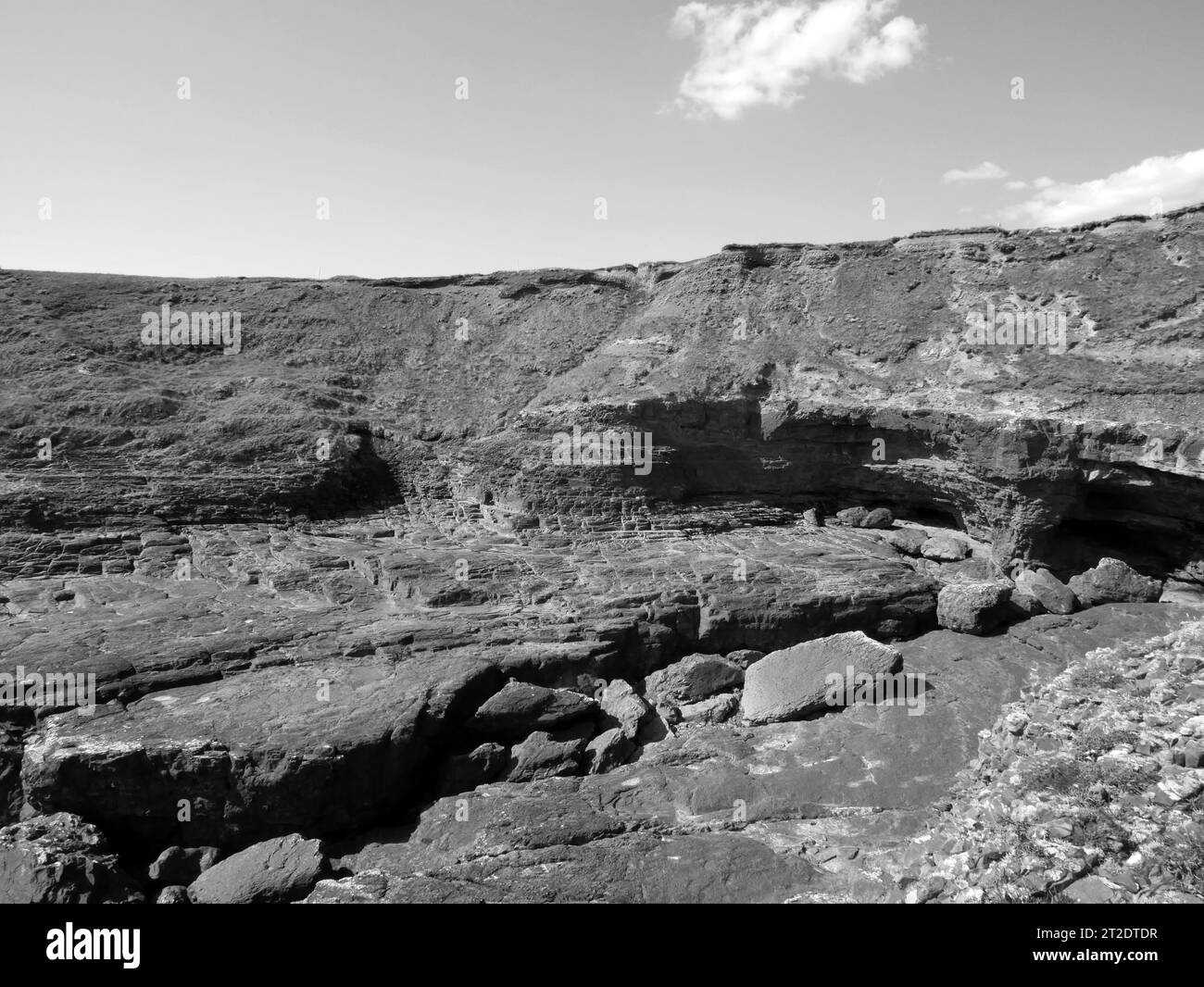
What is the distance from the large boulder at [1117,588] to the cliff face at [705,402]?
1.18m

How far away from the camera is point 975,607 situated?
1285cm

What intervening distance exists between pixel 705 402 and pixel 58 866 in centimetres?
1347

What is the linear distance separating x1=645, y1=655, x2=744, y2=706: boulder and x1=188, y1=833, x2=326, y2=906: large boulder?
5.26 meters

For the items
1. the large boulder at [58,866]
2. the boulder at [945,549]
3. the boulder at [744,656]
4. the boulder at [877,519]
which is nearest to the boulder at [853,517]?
the boulder at [877,519]

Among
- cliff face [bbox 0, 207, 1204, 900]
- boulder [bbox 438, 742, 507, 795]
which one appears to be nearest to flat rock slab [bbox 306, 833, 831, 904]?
cliff face [bbox 0, 207, 1204, 900]

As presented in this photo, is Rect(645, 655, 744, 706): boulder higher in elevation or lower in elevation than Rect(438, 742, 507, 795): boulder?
higher

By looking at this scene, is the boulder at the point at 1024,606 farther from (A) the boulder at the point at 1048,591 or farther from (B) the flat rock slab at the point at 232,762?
(B) the flat rock slab at the point at 232,762

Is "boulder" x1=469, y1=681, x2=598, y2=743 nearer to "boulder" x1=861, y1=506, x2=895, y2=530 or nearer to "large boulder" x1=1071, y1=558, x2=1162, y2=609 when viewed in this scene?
"boulder" x1=861, y1=506, x2=895, y2=530

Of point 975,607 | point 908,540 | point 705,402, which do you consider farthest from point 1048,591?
point 705,402

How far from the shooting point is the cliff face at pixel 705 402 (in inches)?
571

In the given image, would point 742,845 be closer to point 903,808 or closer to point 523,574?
point 903,808

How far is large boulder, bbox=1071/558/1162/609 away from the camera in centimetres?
1365
